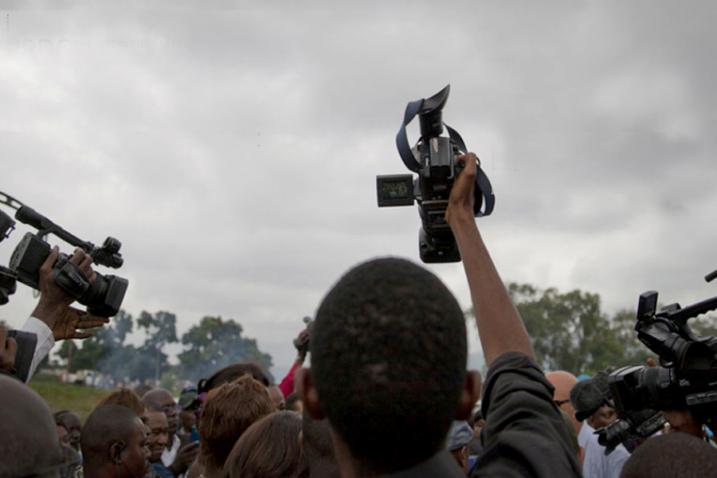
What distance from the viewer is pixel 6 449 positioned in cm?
139

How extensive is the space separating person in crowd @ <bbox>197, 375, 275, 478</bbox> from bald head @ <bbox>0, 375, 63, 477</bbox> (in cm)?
179

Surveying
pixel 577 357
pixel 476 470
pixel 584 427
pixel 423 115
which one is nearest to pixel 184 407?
pixel 584 427

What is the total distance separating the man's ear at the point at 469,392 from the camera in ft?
4.21

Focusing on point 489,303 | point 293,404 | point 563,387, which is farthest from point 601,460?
point 489,303

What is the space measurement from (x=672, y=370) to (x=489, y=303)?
1.78 m

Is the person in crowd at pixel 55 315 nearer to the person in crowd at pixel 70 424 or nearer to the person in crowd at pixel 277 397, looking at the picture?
the person in crowd at pixel 277 397

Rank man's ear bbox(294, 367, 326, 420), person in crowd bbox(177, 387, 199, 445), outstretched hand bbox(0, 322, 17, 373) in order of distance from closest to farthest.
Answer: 1. man's ear bbox(294, 367, 326, 420)
2. outstretched hand bbox(0, 322, 17, 373)
3. person in crowd bbox(177, 387, 199, 445)

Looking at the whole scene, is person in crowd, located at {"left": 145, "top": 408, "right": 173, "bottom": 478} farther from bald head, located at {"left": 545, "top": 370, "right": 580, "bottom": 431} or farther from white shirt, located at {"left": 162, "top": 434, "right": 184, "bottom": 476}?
bald head, located at {"left": 545, "top": 370, "right": 580, "bottom": 431}

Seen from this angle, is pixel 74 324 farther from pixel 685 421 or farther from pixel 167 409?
pixel 167 409

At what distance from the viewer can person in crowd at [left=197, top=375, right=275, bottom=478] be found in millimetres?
3252

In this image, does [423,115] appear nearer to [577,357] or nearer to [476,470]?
[476,470]

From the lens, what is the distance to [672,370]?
304 centimetres

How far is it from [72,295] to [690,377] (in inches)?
104

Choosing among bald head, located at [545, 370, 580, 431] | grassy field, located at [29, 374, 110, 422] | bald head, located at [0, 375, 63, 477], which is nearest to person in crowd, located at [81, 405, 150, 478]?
bald head, located at [0, 375, 63, 477]
